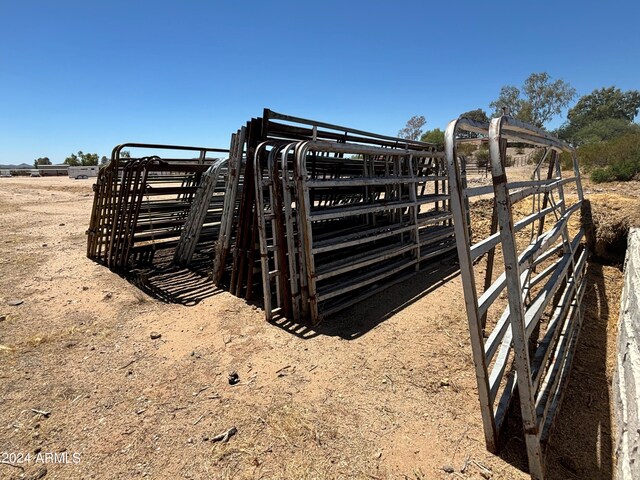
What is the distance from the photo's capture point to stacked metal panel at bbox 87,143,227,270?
554 centimetres

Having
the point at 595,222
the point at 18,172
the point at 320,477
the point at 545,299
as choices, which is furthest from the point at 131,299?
the point at 18,172

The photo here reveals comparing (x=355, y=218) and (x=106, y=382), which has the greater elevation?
(x=355, y=218)

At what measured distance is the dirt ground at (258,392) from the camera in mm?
1979

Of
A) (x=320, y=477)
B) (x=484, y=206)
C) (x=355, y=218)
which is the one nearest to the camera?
(x=320, y=477)

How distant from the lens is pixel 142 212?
20.6 ft

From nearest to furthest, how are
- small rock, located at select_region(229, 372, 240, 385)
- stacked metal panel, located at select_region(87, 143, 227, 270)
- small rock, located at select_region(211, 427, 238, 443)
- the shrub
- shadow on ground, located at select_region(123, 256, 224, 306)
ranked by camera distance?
small rock, located at select_region(211, 427, 238, 443), small rock, located at select_region(229, 372, 240, 385), shadow on ground, located at select_region(123, 256, 224, 306), stacked metal panel, located at select_region(87, 143, 227, 270), the shrub

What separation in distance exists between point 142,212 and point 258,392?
197 inches

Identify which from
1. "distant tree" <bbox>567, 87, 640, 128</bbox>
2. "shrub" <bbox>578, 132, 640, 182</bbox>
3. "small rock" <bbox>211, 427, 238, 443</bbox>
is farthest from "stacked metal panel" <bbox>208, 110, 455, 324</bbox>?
"distant tree" <bbox>567, 87, 640, 128</bbox>

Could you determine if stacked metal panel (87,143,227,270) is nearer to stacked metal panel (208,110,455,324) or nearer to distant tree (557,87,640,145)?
stacked metal panel (208,110,455,324)

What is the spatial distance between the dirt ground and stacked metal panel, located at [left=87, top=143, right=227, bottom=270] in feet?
4.62

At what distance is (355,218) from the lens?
629 centimetres

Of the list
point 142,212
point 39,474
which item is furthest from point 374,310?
point 142,212

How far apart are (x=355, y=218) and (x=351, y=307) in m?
2.47

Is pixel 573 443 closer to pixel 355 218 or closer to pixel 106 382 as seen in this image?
pixel 106 382
